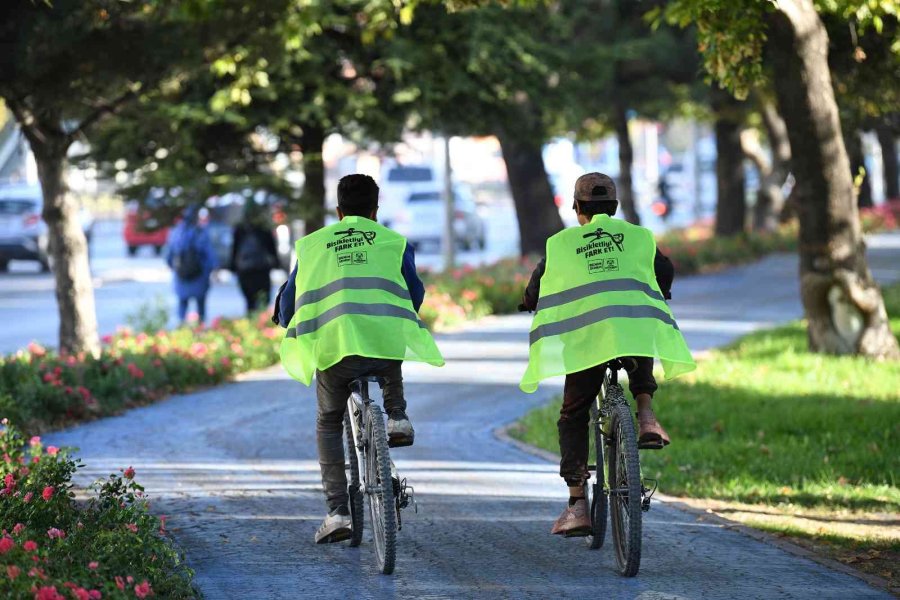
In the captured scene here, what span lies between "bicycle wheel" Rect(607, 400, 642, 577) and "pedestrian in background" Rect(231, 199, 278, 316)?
1183cm

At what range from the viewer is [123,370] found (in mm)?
12156

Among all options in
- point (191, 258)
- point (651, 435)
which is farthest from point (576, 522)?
point (191, 258)

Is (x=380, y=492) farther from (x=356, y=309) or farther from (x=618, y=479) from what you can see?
(x=618, y=479)

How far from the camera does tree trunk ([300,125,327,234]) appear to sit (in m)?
18.7

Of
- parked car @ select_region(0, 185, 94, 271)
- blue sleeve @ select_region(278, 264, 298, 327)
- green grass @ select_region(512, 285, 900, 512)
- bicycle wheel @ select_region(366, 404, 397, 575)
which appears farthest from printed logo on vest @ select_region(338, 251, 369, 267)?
parked car @ select_region(0, 185, 94, 271)

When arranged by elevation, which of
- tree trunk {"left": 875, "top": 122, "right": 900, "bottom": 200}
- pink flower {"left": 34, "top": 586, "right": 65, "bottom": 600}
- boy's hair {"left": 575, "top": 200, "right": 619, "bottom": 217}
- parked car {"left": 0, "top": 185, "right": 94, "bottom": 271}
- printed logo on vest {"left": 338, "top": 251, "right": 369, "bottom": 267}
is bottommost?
pink flower {"left": 34, "top": 586, "right": 65, "bottom": 600}

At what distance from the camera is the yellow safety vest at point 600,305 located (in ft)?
20.7

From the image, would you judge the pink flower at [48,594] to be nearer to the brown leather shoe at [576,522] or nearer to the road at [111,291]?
the brown leather shoe at [576,522]

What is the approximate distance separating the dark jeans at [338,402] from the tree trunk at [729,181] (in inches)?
1019

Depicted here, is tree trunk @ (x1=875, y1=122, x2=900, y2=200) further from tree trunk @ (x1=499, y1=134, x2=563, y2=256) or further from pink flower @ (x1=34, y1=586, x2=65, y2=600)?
pink flower @ (x1=34, y1=586, x2=65, y2=600)

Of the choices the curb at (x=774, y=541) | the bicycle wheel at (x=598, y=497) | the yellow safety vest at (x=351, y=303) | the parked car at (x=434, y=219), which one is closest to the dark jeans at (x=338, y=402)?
the yellow safety vest at (x=351, y=303)

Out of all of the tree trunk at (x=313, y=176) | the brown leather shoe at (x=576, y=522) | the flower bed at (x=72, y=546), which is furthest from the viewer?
the tree trunk at (x=313, y=176)

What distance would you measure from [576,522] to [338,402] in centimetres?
117

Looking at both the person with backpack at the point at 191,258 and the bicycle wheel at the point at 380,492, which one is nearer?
the bicycle wheel at the point at 380,492
